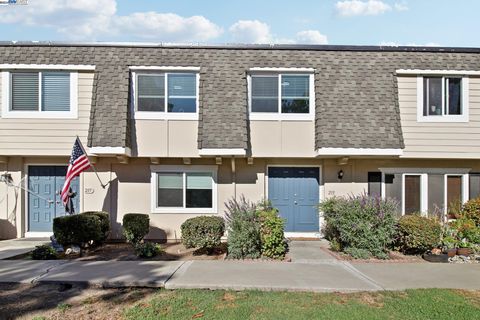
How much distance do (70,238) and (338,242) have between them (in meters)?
7.15

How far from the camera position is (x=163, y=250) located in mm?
9828

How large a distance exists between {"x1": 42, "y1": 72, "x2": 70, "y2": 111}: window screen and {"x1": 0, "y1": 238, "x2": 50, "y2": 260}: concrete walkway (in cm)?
416

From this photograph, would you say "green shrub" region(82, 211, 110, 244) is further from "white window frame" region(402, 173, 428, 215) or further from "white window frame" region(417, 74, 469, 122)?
"white window frame" region(417, 74, 469, 122)

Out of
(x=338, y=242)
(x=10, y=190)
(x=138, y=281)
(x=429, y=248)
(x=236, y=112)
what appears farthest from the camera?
(x=10, y=190)

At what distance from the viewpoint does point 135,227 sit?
10328 mm

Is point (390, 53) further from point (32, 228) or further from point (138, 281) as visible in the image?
point (32, 228)

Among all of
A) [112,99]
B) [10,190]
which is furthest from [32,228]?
[112,99]

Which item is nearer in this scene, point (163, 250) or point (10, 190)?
point (163, 250)

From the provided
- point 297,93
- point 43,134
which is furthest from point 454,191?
point 43,134

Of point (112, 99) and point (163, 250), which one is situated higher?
point (112, 99)

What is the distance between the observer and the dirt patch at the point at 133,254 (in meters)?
8.95

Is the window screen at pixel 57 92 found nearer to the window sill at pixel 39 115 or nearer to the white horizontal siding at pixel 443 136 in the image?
the window sill at pixel 39 115

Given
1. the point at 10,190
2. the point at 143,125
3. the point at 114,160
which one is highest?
the point at 143,125

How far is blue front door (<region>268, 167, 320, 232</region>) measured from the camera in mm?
11883
